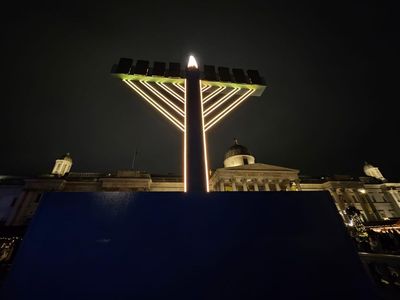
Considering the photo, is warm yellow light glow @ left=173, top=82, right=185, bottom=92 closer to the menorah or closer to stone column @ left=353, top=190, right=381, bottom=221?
the menorah

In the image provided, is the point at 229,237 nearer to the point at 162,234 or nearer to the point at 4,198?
the point at 162,234

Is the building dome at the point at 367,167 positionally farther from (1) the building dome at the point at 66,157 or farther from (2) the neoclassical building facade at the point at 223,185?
(1) the building dome at the point at 66,157

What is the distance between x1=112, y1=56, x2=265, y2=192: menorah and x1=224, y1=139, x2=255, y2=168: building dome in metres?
42.9

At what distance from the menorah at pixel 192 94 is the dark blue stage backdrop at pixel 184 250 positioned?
1.20m

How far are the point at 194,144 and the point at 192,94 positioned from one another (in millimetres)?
1691

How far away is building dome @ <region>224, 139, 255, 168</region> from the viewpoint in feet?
160

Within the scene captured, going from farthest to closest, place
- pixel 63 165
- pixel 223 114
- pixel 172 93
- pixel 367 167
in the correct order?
pixel 367 167 → pixel 63 165 → pixel 172 93 → pixel 223 114

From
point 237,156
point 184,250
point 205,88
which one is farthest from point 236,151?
point 184,250

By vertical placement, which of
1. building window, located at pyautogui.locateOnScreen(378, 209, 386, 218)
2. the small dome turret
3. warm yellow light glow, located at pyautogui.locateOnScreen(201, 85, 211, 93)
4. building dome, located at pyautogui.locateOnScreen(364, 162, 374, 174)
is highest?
building dome, located at pyautogui.locateOnScreen(364, 162, 374, 174)

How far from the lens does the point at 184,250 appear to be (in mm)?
2643

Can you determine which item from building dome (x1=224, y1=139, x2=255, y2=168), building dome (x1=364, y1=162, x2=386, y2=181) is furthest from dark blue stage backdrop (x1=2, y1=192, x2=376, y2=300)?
building dome (x1=364, y1=162, x2=386, y2=181)

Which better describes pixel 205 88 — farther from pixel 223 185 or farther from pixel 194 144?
pixel 223 185

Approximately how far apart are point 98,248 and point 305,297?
8.76 ft

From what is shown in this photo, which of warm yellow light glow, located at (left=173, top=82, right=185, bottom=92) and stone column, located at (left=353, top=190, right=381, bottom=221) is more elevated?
stone column, located at (left=353, top=190, right=381, bottom=221)
